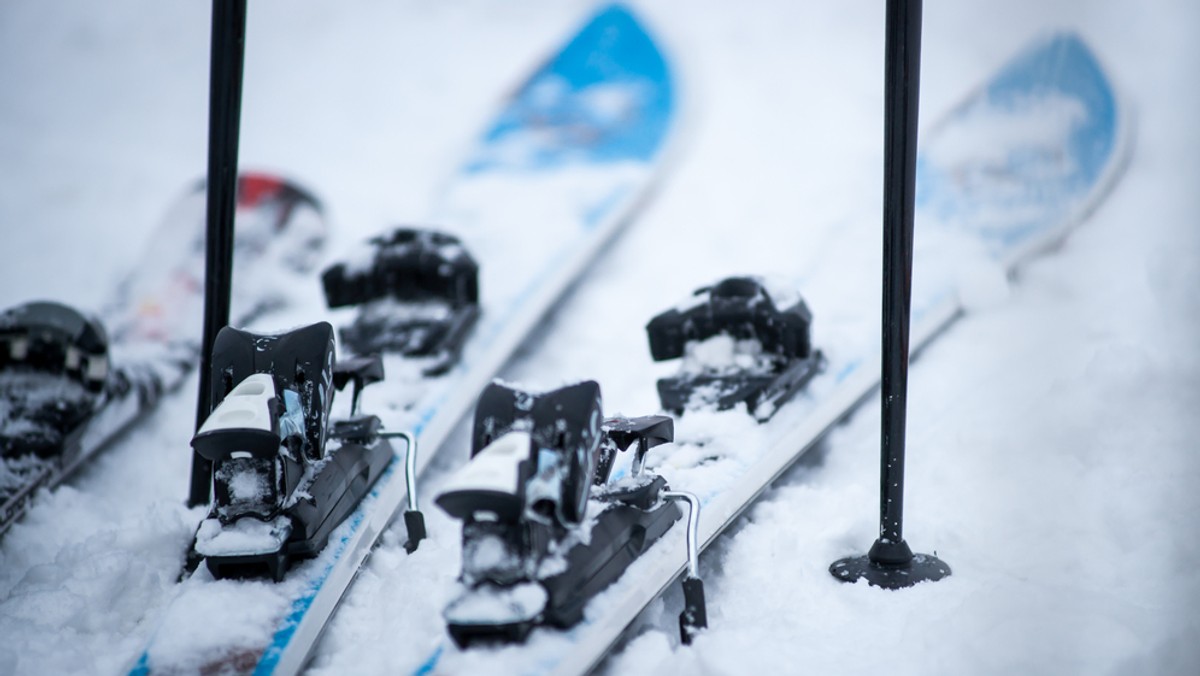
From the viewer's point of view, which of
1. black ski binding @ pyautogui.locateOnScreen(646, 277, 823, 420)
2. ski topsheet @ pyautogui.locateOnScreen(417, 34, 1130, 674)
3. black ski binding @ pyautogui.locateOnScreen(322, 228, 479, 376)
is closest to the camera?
ski topsheet @ pyautogui.locateOnScreen(417, 34, 1130, 674)

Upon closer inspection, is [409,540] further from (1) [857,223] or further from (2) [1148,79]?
(2) [1148,79]

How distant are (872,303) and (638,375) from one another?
30.9 inches

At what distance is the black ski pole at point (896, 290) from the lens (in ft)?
6.86

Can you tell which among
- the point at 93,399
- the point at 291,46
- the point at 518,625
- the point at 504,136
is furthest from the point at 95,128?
the point at 518,625

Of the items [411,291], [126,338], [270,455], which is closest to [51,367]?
[126,338]

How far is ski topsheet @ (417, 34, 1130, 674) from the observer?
6.36 ft

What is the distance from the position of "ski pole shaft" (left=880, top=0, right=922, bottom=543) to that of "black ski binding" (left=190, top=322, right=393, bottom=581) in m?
1.16

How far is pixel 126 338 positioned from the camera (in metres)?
3.72

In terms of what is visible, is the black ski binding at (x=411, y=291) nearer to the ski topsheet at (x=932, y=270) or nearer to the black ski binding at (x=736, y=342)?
the black ski binding at (x=736, y=342)

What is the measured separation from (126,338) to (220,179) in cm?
134

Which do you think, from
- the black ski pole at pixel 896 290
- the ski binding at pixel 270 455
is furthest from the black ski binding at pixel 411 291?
the black ski pole at pixel 896 290

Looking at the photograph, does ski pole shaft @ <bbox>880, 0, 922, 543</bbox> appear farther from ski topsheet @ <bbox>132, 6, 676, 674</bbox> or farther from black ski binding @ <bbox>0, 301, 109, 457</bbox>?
black ski binding @ <bbox>0, 301, 109, 457</bbox>

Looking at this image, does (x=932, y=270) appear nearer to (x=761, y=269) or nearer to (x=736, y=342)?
(x=761, y=269)

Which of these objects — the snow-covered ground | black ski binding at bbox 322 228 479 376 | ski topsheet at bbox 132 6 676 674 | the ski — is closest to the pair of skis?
the snow-covered ground
